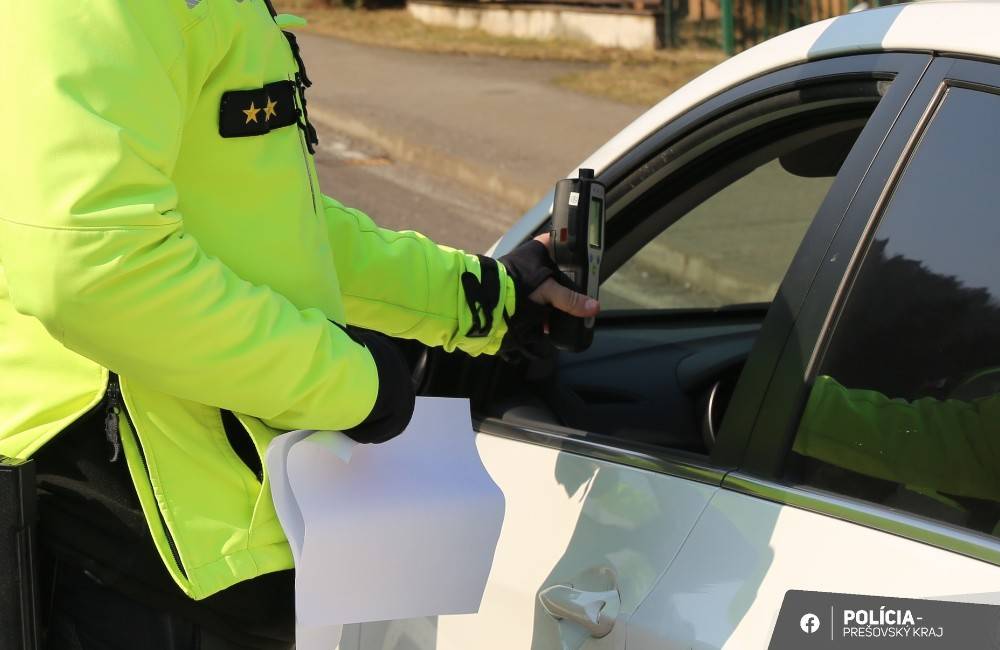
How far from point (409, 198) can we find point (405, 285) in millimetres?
6760

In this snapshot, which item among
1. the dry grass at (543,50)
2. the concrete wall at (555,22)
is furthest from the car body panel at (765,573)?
the concrete wall at (555,22)

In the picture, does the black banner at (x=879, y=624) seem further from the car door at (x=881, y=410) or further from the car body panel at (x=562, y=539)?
the car body panel at (x=562, y=539)

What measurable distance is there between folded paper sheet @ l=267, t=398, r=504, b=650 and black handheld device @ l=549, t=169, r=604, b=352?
1.13 ft

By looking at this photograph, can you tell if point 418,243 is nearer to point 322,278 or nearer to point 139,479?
point 322,278

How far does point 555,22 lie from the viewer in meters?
15.3

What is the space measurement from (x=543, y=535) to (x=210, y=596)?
0.47 metres

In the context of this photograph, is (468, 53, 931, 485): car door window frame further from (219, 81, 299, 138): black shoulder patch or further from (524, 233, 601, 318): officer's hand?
(219, 81, 299, 138): black shoulder patch

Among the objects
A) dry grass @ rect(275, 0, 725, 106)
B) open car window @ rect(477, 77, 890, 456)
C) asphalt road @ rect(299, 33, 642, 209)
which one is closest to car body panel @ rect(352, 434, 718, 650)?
open car window @ rect(477, 77, 890, 456)

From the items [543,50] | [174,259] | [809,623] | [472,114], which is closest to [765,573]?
[809,623]

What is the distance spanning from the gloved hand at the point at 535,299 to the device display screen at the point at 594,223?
11cm

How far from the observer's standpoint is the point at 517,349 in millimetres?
2096

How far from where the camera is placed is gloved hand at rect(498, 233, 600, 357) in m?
2.02

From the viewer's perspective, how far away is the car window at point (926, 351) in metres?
1.48

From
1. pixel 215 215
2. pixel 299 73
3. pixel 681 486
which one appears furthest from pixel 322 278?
pixel 681 486
